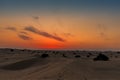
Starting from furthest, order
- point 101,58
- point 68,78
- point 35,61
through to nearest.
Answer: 1. point 101,58
2. point 35,61
3. point 68,78

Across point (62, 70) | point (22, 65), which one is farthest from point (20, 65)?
point (62, 70)

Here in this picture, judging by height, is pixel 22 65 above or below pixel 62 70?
above

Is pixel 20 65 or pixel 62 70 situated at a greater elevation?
pixel 20 65

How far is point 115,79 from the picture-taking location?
650 inches

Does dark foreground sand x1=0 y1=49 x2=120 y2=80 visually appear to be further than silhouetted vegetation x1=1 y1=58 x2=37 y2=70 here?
No

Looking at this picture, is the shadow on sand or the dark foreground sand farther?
the shadow on sand

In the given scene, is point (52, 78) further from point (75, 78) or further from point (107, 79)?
point (107, 79)

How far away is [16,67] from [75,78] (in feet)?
44.3

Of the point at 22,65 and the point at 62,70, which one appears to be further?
the point at 22,65

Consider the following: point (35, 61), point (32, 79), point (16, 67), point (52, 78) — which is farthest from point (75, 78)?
point (35, 61)

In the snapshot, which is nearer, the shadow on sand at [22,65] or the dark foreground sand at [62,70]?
the dark foreground sand at [62,70]

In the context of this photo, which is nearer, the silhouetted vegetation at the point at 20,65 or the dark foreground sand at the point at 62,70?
the dark foreground sand at the point at 62,70

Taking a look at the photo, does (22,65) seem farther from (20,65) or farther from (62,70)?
(62,70)

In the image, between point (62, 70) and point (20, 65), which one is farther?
point (20, 65)
